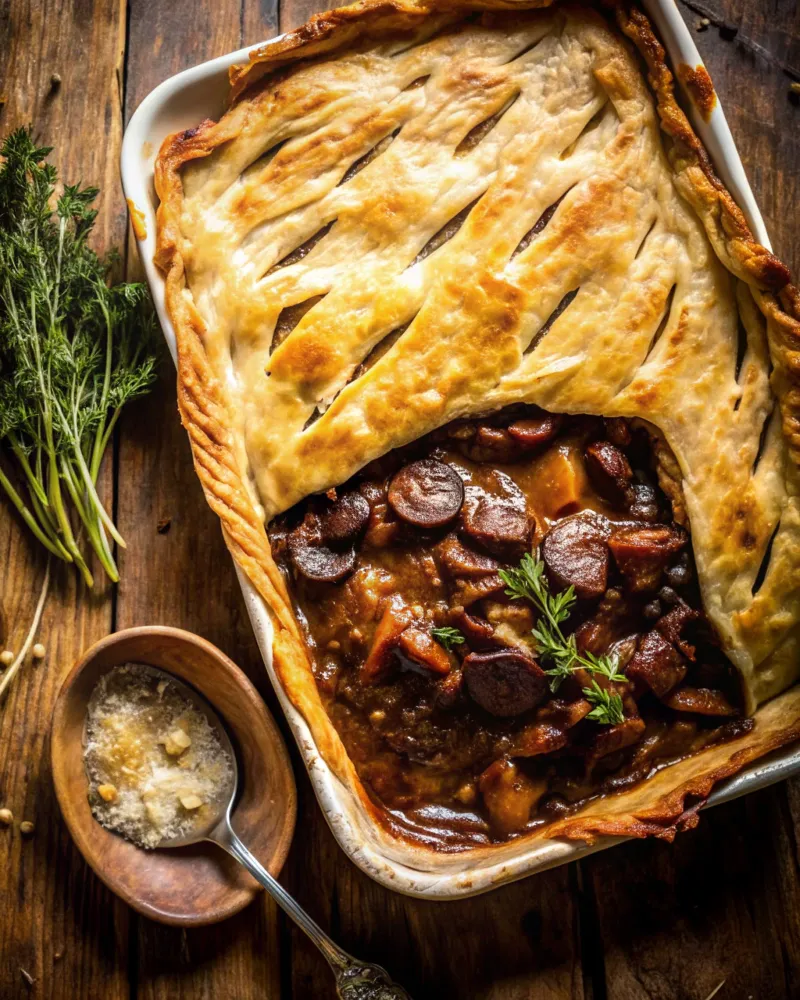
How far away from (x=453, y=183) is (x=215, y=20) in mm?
1239

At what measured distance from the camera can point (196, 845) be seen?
296cm

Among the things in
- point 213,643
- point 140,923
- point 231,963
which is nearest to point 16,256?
point 213,643

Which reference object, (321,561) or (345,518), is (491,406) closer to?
(345,518)

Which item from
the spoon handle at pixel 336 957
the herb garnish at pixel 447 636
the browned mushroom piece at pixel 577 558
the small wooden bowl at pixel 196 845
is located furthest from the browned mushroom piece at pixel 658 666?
the spoon handle at pixel 336 957

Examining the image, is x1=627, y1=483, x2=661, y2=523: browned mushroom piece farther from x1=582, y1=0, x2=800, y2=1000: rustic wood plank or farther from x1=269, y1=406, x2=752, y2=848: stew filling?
x1=582, y1=0, x2=800, y2=1000: rustic wood plank

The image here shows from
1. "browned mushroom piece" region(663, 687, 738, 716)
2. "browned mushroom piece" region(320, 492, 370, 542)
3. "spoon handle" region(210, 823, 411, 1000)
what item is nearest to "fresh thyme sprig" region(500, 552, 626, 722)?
"browned mushroom piece" region(663, 687, 738, 716)

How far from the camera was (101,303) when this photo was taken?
9.77 ft

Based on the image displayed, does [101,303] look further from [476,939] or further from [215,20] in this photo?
[476,939]

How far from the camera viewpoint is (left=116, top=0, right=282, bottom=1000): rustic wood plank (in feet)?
9.84

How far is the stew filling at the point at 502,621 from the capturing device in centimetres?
270

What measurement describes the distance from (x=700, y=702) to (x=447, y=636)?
84 cm

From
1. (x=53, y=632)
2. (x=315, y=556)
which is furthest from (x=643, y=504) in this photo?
(x=53, y=632)

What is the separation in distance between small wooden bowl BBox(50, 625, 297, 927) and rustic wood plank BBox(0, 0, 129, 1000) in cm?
25

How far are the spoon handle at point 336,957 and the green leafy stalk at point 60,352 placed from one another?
3.56 feet
